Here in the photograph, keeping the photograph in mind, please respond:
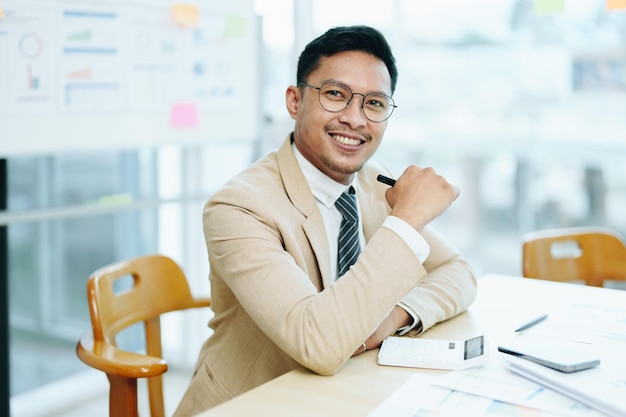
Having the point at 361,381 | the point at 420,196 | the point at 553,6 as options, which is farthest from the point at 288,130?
the point at 361,381

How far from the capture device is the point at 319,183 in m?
1.86

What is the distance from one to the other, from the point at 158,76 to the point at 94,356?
1295 millimetres

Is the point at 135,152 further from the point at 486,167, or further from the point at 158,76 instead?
the point at 486,167

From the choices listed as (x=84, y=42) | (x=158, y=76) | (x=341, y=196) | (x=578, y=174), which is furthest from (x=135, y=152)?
(x=578, y=174)

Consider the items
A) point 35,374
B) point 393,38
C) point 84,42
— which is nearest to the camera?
point 84,42

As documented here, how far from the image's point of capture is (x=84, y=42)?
243 cm

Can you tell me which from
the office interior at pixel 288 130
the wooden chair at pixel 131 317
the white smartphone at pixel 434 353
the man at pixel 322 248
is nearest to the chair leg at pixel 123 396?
the wooden chair at pixel 131 317

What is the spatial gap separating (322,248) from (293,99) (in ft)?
1.42

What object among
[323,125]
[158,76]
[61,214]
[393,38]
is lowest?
[61,214]

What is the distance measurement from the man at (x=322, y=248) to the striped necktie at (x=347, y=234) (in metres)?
0.01

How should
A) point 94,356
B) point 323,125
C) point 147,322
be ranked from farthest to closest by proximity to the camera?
point 147,322 < point 323,125 < point 94,356

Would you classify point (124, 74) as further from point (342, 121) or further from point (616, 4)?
point (616, 4)

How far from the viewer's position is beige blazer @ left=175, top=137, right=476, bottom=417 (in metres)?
1.44

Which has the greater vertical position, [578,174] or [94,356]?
[578,174]
